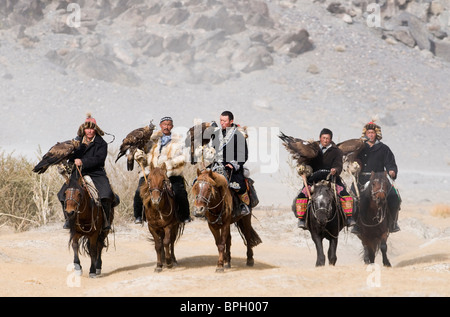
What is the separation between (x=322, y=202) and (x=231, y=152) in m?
1.59

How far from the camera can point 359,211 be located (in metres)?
12.6

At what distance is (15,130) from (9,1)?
12359mm

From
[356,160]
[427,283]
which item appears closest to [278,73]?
[356,160]

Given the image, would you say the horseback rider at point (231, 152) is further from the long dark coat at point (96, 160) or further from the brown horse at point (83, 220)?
the brown horse at point (83, 220)

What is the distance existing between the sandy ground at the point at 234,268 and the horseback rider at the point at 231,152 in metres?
1.28

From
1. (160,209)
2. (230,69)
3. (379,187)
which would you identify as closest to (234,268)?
(160,209)

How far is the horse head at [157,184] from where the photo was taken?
Answer: 10.7m

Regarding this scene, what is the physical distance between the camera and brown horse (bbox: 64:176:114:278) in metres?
10.7

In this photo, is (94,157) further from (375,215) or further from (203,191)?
(375,215)

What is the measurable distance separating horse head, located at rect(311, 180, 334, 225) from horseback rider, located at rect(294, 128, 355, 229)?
234 millimetres

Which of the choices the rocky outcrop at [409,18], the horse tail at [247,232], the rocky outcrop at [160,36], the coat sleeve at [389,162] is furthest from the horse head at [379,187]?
the rocky outcrop at [409,18]

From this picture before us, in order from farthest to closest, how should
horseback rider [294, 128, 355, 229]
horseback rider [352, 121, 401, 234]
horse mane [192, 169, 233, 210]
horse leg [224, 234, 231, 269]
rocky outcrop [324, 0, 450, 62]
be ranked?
rocky outcrop [324, 0, 450, 62], horseback rider [352, 121, 401, 234], horse leg [224, 234, 231, 269], horseback rider [294, 128, 355, 229], horse mane [192, 169, 233, 210]

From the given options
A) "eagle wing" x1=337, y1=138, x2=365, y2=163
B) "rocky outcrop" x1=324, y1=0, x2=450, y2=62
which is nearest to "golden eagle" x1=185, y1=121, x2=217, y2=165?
"eagle wing" x1=337, y1=138, x2=365, y2=163

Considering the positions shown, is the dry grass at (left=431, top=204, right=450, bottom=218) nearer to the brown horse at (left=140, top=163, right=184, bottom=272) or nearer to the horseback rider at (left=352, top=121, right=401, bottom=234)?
the horseback rider at (left=352, top=121, right=401, bottom=234)
